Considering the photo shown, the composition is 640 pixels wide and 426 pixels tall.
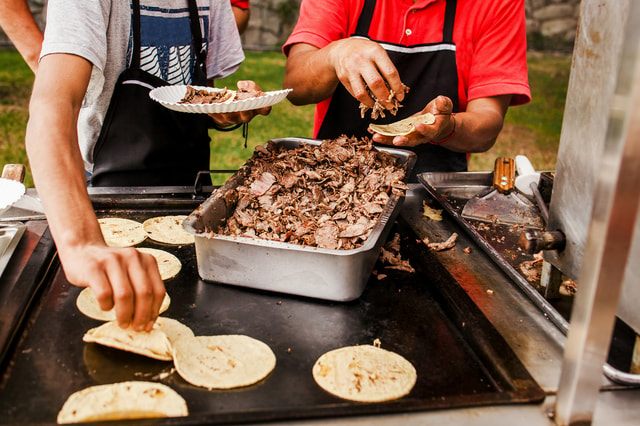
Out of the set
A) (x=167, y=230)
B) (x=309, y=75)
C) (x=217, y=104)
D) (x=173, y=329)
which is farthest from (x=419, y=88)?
(x=173, y=329)

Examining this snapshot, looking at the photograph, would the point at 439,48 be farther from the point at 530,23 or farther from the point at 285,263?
the point at 530,23

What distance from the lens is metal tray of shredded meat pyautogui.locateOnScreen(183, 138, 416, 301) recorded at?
164 cm

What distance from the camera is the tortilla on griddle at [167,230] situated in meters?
2.17

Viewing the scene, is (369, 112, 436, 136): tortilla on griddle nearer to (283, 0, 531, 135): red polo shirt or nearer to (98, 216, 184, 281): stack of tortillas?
(283, 0, 531, 135): red polo shirt

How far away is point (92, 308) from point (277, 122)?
7050mm

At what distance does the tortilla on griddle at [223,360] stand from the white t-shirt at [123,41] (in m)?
1.13

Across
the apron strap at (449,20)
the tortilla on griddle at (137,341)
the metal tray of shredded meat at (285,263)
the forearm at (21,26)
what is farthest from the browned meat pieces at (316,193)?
the forearm at (21,26)

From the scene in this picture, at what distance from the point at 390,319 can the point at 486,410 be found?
0.52 meters

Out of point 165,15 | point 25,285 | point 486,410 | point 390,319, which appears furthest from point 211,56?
point 486,410

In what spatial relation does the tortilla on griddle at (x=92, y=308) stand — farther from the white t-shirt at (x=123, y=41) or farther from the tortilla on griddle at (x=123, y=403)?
the white t-shirt at (x=123, y=41)

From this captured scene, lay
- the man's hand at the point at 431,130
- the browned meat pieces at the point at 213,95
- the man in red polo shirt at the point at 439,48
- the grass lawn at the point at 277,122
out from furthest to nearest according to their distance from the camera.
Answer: the grass lawn at the point at 277,122
the man in red polo shirt at the point at 439,48
the browned meat pieces at the point at 213,95
the man's hand at the point at 431,130

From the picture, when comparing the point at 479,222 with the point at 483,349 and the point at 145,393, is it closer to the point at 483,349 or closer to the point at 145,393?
the point at 483,349

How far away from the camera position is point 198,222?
1.82 m

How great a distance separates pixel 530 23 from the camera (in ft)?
43.3
